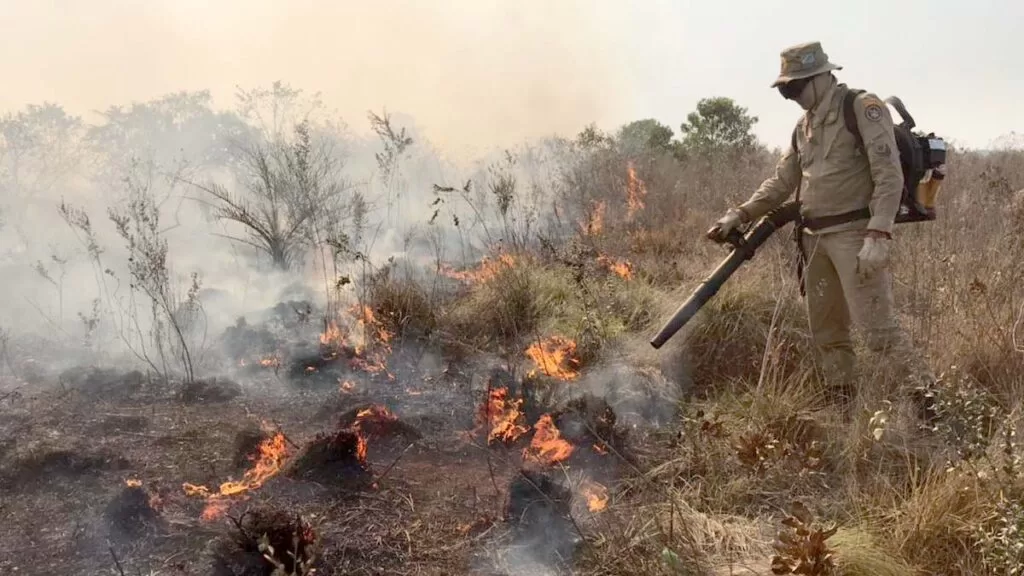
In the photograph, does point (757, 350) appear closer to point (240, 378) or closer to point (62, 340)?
point (240, 378)

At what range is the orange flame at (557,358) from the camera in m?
4.71

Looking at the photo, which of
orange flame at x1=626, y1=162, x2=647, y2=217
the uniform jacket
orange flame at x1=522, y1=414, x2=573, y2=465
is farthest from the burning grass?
orange flame at x1=626, y1=162, x2=647, y2=217

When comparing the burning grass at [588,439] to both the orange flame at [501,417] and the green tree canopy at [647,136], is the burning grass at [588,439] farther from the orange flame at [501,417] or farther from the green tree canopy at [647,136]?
the green tree canopy at [647,136]

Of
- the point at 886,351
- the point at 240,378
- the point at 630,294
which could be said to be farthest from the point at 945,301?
the point at 240,378

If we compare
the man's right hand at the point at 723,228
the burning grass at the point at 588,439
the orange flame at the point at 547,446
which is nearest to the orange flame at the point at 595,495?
the burning grass at the point at 588,439

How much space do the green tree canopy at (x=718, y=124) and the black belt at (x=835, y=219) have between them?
9184 millimetres

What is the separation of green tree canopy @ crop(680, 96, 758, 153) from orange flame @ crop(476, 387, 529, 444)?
31.9 ft

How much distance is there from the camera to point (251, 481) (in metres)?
3.30

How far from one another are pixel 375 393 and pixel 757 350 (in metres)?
2.74

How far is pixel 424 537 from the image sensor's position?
2.85 m

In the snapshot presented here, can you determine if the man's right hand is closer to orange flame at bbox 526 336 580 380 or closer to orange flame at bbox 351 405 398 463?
orange flame at bbox 526 336 580 380

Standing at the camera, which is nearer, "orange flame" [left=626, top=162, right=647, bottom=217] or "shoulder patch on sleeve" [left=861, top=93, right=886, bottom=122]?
"shoulder patch on sleeve" [left=861, top=93, right=886, bottom=122]

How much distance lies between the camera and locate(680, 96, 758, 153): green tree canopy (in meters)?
12.8

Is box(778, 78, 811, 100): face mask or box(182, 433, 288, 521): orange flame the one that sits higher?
box(778, 78, 811, 100): face mask
